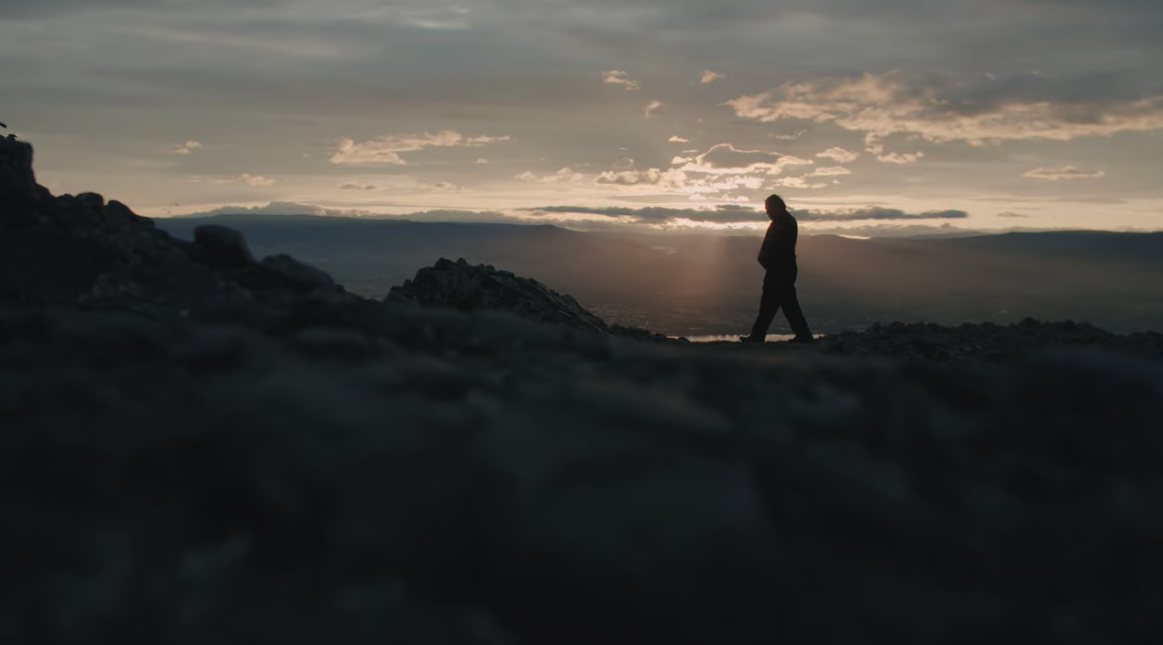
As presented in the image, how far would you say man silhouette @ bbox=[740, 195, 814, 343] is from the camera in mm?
13625

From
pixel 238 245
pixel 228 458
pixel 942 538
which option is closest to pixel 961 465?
pixel 942 538

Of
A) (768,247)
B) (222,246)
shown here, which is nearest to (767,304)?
(768,247)

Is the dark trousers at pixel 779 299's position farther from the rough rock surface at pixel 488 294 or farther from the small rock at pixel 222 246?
the small rock at pixel 222 246

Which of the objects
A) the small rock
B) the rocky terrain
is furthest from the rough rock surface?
the rocky terrain

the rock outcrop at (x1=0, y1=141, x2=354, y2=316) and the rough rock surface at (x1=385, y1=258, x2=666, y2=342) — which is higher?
the rock outcrop at (x1=0, y1=141, x2=354, y2=316)

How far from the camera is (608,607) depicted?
2.62 m

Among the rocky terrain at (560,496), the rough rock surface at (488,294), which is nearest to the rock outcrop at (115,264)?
the rocky terrain at (560,496)

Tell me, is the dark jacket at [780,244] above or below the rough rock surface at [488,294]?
above

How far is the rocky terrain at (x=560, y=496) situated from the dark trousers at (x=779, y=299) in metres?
10.2

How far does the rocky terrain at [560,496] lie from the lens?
8.59ft

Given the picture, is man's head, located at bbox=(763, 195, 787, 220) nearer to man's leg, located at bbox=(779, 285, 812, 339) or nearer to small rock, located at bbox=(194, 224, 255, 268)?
man's leg, located at bbox=(779, 285, 812, 339)

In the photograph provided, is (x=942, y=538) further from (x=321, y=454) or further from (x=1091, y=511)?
(x=321, y=454)

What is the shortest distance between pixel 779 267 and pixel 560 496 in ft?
38.0

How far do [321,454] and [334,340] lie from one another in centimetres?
80
